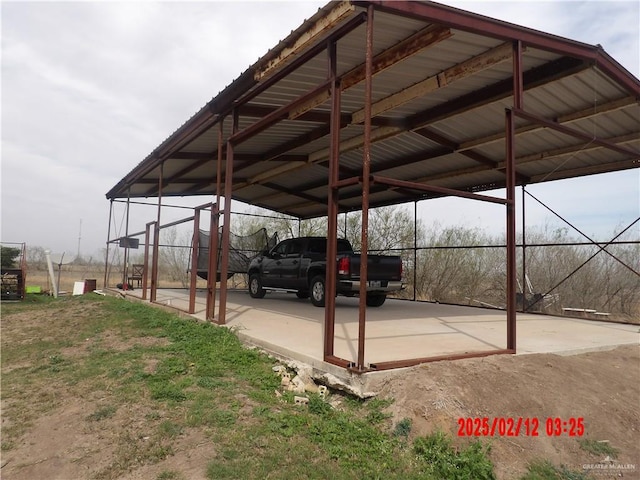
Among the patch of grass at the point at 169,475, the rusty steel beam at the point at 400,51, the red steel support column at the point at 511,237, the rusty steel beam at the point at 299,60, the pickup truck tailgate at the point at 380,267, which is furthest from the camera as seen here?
the pickup truck tailgate at the point at 380,267

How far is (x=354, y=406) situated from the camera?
422 cm

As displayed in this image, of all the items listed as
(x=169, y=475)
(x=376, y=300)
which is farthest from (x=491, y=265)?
(x=169, y=475)

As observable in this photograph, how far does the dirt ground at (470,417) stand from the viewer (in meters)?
3.47

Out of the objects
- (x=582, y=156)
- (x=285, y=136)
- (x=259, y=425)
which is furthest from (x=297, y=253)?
(x=259, y=425)

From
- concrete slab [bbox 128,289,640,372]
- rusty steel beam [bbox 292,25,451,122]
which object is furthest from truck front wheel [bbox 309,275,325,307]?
rusty steel beam [bbox 292,25,451,122]

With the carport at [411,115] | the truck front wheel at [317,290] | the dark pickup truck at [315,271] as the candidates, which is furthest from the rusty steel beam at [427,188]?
the truck front wheel at [317,290]

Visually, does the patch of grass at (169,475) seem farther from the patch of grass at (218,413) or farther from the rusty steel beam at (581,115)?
the rusty steel beam at (581,115)

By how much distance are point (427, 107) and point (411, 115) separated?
51cm

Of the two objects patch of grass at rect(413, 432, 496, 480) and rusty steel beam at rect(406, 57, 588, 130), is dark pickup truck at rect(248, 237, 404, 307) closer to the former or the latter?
rusty steel beam at rect(406, 57, 588, 130)

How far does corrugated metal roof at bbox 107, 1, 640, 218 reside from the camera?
5691 millimetres

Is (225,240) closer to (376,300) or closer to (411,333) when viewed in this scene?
(411,333)

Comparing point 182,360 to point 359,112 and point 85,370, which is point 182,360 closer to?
point 85,370

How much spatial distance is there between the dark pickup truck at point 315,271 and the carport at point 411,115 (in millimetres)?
1458

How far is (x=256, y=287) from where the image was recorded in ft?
44.7
